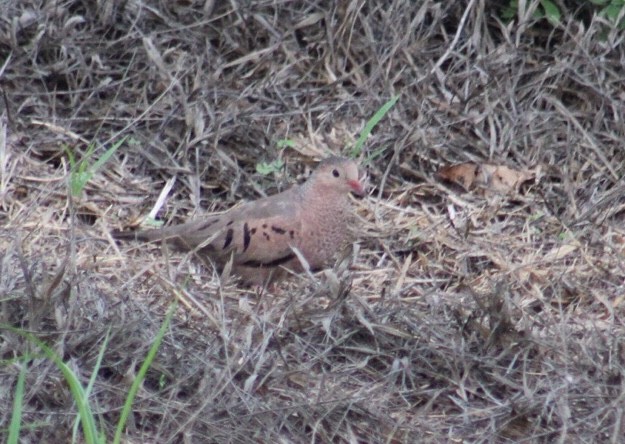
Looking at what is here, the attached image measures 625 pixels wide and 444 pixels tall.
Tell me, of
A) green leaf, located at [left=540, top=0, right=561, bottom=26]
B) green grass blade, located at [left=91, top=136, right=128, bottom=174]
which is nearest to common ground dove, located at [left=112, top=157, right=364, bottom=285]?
green grass blade, located at [left=91, top=136, right=128, bottom=174]

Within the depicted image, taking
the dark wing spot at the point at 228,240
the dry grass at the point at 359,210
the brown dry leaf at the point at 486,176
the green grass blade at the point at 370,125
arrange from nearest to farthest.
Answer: the dry grass at the point at 359,210
the dark wing spot at the point at 228,240
the green grass blade at the point at 370,125
the brown dry leaf at the point at 486,176

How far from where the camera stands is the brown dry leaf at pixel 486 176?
588 cm

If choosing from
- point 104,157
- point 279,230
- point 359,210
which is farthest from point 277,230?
point 104,157

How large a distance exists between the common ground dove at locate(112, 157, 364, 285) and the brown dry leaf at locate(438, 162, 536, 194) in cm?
69

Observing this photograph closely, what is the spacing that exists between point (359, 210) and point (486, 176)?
1.97 feet

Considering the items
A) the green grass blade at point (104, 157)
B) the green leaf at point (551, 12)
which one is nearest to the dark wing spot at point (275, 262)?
the green grass blade at point (104, 157)

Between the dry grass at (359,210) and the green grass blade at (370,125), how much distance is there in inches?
5.4

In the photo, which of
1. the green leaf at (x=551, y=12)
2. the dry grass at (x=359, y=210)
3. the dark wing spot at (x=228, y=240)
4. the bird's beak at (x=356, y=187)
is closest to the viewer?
the dry grass at (x=359, y=210)

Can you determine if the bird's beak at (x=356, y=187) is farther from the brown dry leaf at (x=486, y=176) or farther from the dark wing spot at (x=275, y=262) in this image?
the brown dry leaf at (x=486, y=176)

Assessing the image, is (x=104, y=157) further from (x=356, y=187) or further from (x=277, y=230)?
(x=356, y=187)

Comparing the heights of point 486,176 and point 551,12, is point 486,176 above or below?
below

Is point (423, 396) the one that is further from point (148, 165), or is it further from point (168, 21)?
point (168, 21)

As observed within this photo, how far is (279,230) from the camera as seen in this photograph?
523 centimetres

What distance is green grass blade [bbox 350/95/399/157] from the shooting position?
5.76 meters
